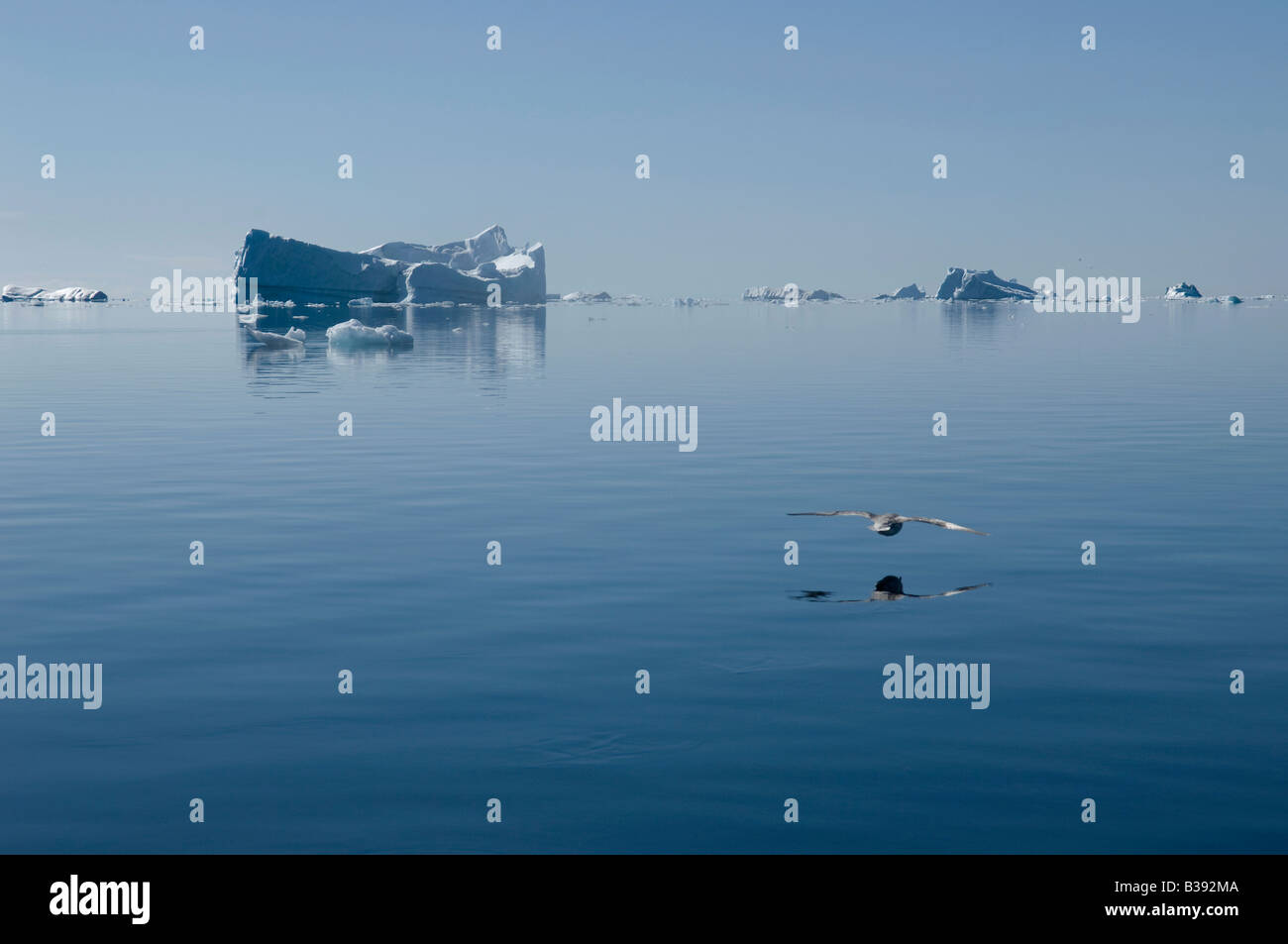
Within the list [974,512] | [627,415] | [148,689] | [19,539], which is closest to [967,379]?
[627,415]

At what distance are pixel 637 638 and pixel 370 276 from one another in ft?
502

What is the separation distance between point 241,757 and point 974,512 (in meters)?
15.0

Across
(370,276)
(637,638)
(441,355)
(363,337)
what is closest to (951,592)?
(637,638)

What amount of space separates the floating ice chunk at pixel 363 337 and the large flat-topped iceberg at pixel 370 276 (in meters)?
59.8

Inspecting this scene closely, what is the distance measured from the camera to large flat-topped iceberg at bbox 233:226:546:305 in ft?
489

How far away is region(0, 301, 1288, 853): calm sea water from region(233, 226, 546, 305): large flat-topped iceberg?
115 meters

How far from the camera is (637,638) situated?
14523 mm

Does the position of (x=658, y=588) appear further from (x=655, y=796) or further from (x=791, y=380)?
(x=791, y=380)

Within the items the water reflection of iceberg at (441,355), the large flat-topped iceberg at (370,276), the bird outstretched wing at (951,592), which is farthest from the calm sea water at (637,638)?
the large flat-topped iceberg at (370,276)

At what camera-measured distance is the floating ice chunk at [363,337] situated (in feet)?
252

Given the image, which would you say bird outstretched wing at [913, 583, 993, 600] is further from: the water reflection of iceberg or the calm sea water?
the water reflection of iceberg

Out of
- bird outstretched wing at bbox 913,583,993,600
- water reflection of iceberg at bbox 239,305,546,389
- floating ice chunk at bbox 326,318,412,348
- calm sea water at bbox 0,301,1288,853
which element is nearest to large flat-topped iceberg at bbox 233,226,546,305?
water reflection of iceberg at bbox 239,305,546,389

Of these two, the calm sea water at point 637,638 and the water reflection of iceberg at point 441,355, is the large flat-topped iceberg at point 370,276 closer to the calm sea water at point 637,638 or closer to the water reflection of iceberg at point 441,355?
the water reflection of iceberg at point 441,355

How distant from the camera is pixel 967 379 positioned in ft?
177
